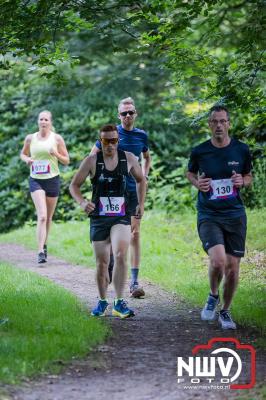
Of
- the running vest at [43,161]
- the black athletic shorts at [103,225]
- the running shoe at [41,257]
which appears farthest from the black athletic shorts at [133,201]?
the running shoe at [41,257]

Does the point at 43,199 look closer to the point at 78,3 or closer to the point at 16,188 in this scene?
the point at 78,3

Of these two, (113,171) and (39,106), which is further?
(39,106)

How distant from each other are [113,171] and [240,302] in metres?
2.58

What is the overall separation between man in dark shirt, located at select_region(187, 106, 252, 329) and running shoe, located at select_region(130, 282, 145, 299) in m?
1.90

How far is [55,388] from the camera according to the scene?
633 cm

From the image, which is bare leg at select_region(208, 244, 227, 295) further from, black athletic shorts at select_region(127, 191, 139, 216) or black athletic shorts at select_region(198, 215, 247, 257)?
black athletic shorts at select_region(127, 191, 139, 216)

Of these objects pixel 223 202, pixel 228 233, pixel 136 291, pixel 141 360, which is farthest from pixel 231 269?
pixel 136 291

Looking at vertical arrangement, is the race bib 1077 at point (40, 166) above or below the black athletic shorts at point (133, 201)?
above

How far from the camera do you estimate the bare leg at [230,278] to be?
8758 millimetres

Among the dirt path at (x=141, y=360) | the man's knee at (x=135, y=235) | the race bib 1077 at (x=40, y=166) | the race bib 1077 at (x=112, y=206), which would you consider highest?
the race bib 1077 at (x=40, y=166)

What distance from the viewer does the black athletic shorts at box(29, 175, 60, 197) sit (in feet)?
44.0

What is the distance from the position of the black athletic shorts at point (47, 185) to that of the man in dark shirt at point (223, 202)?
16.6ft

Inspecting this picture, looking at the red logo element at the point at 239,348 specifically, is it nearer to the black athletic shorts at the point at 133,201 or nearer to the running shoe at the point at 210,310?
the running shoe at the point at 210,310

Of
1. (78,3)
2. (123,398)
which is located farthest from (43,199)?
(123,398)
